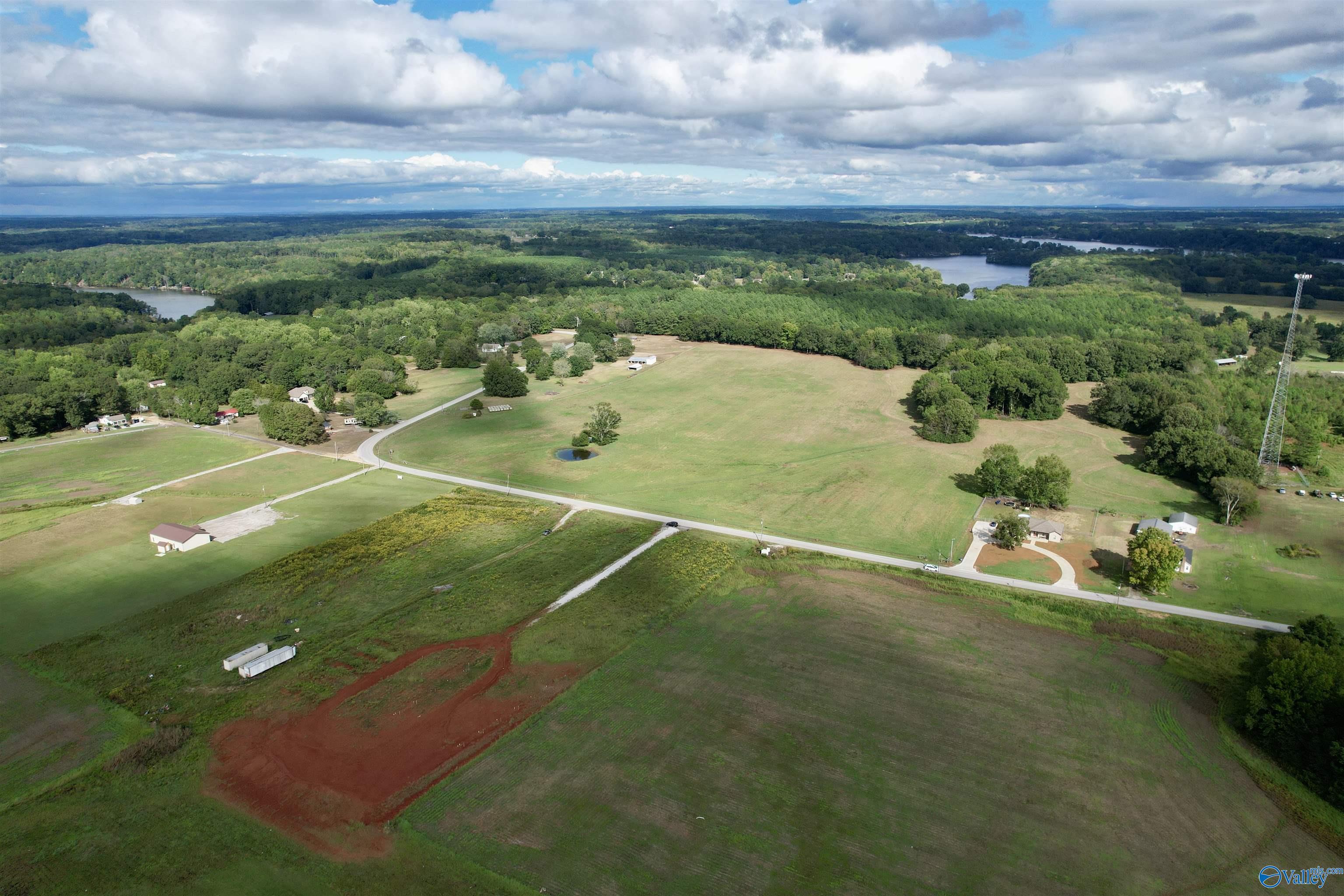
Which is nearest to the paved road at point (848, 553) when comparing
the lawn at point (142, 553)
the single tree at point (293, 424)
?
the lawn at point (142, 553)

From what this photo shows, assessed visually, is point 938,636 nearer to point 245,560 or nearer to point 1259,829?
point 1259,829

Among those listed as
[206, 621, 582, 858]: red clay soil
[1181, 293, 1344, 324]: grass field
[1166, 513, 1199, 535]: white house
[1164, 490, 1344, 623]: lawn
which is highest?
[1181, 293, 1344, 324]: grass field

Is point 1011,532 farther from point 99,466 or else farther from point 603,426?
point 99,466

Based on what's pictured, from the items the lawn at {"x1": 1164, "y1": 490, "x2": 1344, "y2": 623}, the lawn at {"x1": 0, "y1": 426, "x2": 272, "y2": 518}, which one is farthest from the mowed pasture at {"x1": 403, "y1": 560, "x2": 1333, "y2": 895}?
the lawn at {"x1": 0, "y1": 426, "x2": 272, "y2": 518}

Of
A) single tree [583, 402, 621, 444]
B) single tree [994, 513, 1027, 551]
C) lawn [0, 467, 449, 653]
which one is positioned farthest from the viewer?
single tree [583, 402, 621, 444]

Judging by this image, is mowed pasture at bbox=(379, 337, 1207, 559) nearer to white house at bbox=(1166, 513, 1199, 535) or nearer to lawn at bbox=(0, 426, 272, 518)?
white house at bbox=(1166, 513, 1199, 535)

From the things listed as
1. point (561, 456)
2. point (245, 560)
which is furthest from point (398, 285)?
point (245, 560)
